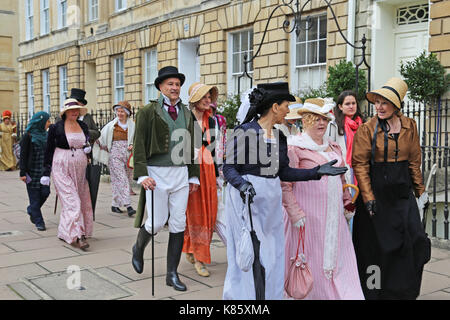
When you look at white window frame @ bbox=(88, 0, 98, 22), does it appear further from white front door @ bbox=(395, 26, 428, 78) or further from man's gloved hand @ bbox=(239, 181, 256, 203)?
man's gloved hand @ bbox=(239, 181, 256, 203)

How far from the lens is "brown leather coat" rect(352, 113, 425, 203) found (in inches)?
162

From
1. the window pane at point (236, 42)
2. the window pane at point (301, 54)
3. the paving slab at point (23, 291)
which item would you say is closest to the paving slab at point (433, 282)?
the paving slab at point (23, 291)

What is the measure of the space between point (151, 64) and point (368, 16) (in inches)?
380

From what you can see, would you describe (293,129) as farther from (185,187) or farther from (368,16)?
(368,16)

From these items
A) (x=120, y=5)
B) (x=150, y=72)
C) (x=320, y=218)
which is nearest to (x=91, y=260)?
(x=320, y=218)

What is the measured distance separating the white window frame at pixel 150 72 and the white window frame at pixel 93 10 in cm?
469

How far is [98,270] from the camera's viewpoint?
208 inches

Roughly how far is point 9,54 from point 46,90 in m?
10.3

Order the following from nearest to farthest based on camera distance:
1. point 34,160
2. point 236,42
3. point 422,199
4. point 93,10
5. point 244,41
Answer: point 422,199 < point 34,160 < point 244,41 < point 236,42 < point 93,10

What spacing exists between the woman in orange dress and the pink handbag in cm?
144

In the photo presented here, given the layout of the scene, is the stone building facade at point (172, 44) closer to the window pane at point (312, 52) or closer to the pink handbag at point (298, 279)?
the window pane at point (312, 52)

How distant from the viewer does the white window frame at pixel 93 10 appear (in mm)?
22250

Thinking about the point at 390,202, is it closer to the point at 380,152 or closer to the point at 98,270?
the point at 380,152

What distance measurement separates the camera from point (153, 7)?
18531 mm
